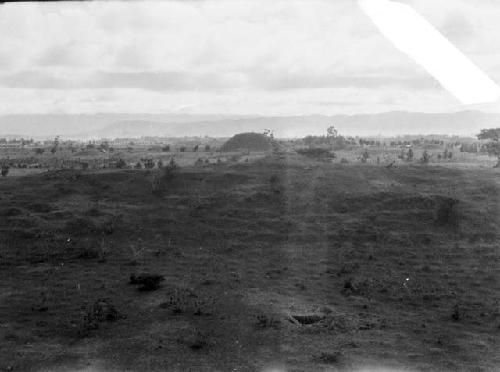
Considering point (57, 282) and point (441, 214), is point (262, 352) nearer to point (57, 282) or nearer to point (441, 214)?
point (57, 282)

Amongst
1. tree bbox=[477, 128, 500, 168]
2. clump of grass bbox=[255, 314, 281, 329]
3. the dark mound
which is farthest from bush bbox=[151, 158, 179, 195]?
tree bbox=[477, 128, 500, 168]

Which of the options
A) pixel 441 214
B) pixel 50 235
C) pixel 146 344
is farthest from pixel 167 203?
pixel 146 344

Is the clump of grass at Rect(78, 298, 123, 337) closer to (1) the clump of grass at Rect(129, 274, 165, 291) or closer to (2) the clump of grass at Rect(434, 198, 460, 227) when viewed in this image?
(1) the clump of grass at Rect(129, 274, 165, 291)

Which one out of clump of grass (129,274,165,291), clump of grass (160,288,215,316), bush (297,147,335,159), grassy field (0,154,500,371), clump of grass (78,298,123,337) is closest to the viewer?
grassy field (0,154,500,371)

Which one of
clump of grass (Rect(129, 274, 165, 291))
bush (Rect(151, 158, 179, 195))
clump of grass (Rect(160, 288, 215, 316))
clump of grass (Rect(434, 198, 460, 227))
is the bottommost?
clump of grass (Rect(160, 288, 215, 316))

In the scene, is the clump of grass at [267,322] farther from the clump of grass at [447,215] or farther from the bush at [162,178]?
the bush at [162,178]

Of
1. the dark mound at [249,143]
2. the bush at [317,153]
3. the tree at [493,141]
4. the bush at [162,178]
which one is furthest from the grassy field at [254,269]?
the dark mound at [249,143]

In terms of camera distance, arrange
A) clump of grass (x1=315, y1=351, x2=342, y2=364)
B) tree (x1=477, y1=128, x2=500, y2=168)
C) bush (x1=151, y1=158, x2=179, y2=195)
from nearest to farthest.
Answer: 1. clump of grass (x1=315, y1=351, x2=342, y2=364)
2. bush (x1=151, y1=158, x2=179, y2=195)
3. tree (x1=477, y1=128, x2=500, y2=168)

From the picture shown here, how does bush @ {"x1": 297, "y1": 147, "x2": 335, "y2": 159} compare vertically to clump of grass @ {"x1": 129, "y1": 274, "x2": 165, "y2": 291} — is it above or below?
above
